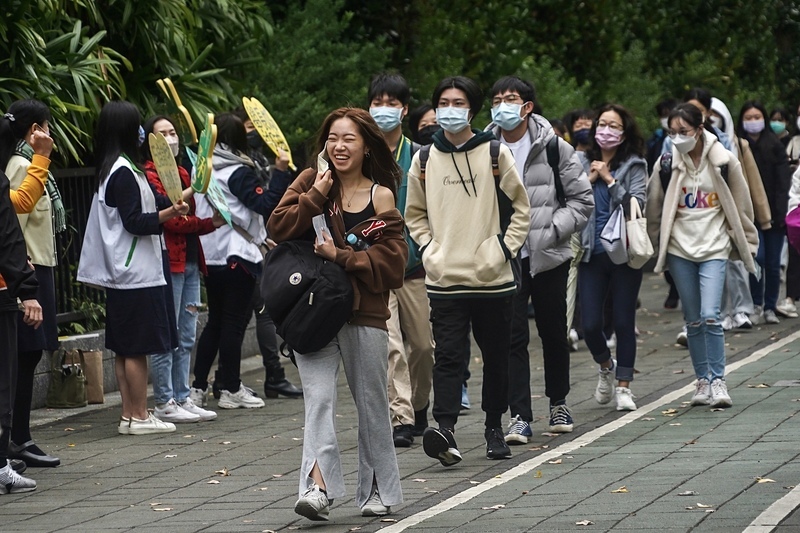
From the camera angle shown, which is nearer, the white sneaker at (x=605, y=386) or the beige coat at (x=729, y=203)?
the beige coat at (x=729, y=203)

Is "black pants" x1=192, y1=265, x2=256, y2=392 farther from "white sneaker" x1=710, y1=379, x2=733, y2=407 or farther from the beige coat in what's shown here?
"white sneaker" x1=710, y1=379, x2=733, y2=407

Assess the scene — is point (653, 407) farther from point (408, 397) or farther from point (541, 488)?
point (541, 488)

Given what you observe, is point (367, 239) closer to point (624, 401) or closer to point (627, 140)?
point (624, 401)

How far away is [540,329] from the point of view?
30.1 ft

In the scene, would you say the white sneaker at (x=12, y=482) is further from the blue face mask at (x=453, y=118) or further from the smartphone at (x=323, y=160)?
the blue face mask at (x=453, y=118)

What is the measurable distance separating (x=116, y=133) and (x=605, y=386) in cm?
359

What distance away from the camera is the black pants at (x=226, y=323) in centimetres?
1062

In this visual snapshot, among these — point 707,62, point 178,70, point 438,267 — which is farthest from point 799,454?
point 707,62

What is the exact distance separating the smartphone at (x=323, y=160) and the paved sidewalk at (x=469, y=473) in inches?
62.5

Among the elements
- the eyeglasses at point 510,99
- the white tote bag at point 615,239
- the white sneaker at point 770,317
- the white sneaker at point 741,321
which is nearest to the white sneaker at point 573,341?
the white sneaker at point 741,321

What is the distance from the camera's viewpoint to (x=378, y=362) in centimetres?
683

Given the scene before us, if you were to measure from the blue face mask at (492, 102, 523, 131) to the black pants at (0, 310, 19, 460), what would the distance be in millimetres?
3008

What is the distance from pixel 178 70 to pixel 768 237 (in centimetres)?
608

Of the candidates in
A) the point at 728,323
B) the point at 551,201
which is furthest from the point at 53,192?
the point at 728,323
